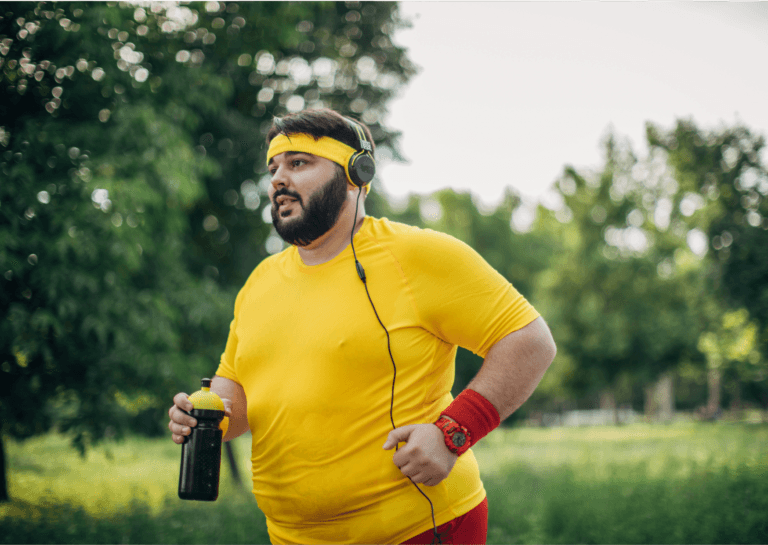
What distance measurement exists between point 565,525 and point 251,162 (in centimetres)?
706

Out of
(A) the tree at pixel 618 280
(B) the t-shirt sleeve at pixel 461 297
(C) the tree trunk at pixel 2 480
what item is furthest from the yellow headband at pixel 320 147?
(A) the tree at pixel 618 280

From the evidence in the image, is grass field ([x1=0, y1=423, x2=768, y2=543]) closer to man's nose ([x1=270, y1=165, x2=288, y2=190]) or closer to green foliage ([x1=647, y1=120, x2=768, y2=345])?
green foliage ([x1=647, y1=120, x2=768, y2=345])

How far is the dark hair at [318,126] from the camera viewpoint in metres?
2.09

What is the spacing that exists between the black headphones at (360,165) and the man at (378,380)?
0.07m

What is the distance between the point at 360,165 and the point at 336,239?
0.29 m

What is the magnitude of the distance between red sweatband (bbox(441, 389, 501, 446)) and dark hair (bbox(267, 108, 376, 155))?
1.01m

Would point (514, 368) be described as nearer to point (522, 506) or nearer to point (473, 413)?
point (473, 413)

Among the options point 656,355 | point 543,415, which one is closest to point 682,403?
point 543,415

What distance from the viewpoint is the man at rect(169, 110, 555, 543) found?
1765 mm

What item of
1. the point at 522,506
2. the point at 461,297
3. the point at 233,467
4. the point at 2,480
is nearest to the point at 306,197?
the point at 461,297

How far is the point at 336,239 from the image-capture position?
2.09 m

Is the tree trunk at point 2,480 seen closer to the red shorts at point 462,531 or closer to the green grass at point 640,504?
the green grass at point 640,504

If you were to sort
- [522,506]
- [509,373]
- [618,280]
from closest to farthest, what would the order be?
[509,373] → [522,506] → [618,280]

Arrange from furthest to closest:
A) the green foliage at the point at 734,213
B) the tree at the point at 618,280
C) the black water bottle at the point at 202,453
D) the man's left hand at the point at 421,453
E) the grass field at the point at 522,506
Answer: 1. the tree at the point at 618,280
2. the green foliage at the point at 734,213
3. the grass field at the point at 522,506
4. the black water bottle at the point at 202,453
5. the man's left hand at the point at 421,453
